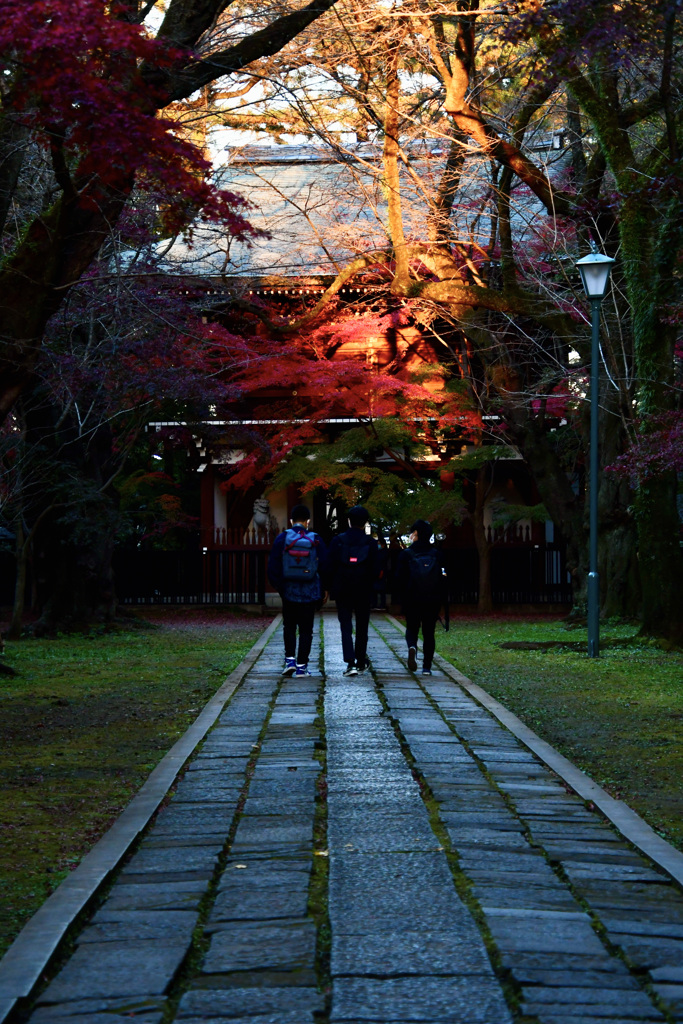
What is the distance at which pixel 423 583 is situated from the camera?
40.3ft

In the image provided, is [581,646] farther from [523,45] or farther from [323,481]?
[523,45]

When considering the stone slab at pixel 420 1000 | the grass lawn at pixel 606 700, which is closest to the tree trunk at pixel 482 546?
the grass lawn at pixel 606 700

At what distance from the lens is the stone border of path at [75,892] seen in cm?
354

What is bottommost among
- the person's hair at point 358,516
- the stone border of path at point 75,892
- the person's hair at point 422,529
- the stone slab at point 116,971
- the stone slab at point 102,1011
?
the stone slab at point 102,1011

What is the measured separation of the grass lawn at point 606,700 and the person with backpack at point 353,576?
4.33ft

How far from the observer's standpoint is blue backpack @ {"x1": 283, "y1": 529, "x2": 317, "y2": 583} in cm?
1182

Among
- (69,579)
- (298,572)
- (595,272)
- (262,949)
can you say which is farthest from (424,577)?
(69,579)

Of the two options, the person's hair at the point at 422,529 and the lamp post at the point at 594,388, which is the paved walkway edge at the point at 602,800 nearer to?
the person's hair at the point at 422,529

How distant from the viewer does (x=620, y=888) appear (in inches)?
181

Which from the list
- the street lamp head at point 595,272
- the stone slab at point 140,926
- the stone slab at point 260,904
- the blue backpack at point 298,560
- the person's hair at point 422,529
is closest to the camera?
the stone slab at point 140,926

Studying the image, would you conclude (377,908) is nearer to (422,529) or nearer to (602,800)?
(602,800)

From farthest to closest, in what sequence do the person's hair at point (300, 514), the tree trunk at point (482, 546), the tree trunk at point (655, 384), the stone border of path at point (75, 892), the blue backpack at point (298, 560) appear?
the tree trunk at point (482, 546), the tree trunk at point (655, 384), the person's hair at point (300, 514), the blue backpack at point (298, 560), the stone border of path at point (75, 892)

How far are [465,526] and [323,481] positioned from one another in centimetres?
648

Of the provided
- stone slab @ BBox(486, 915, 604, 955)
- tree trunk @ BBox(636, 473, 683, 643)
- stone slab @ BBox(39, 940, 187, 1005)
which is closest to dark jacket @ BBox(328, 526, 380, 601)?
tree trunk @ BBox(636, 473, 683, 643)
